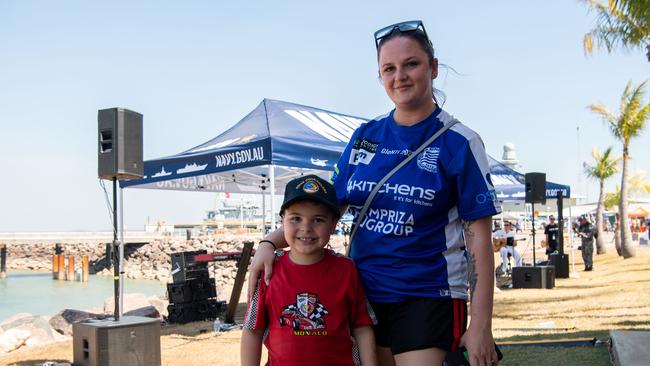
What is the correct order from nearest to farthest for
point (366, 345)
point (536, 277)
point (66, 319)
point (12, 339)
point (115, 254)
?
1. point (366, 345)
2. point (115, 254)
3. point (12, 339)
4. point (66, 319)
5. point (536, 277)

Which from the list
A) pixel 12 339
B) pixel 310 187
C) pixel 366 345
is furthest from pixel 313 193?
pixel 12 339

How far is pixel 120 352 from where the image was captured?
20.7 feet

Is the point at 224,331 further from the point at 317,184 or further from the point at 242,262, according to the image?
the point at 317,184

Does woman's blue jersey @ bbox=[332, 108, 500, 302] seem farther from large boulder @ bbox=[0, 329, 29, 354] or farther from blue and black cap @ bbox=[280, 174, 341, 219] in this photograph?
large boulder @ bbox=[0, 329, 29, 354]

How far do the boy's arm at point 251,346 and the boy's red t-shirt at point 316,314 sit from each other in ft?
0.11

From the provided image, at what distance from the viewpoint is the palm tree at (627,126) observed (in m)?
21.9

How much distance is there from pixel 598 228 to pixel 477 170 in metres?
28.2

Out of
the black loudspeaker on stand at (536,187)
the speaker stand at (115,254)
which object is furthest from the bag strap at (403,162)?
the black loudspeaker on stand at (536,187)

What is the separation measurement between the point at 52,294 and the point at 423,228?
32706mm

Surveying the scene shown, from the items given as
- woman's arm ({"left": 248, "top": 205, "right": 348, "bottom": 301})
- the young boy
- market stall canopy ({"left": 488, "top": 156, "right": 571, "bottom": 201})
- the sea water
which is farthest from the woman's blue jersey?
the sea water

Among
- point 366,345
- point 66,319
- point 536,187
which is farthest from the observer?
point 536,187

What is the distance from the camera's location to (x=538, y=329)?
25.8ft

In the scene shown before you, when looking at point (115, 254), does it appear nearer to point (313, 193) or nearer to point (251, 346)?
point (251, 346)

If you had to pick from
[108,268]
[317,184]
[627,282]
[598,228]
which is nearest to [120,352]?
[317,184]
